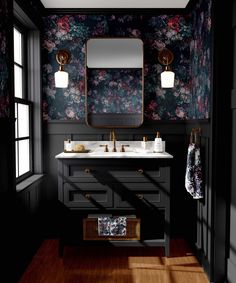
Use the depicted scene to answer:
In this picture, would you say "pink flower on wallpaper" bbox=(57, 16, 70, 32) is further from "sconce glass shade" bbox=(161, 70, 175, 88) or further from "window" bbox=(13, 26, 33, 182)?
"sconce glass shade" bbox=(161, 70, 175, 88)

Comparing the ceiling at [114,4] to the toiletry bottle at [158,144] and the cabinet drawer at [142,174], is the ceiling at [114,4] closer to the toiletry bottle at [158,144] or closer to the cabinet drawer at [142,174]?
the toiletry bottle at [158,144]

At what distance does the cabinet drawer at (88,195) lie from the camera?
→ 11.2 feet

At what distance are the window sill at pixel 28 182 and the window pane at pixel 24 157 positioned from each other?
10cm

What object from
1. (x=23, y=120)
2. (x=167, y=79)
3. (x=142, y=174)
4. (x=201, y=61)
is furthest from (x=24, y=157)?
(x=201, y=61)

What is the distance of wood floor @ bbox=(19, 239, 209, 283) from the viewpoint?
119 inches

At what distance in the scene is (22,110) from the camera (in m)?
3.70

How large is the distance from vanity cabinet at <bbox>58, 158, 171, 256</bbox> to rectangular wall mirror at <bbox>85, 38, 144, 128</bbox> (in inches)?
28.0

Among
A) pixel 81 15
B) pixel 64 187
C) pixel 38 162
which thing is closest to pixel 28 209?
pixel 64 187

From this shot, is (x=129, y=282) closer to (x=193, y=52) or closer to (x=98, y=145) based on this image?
(x=98, y=145)

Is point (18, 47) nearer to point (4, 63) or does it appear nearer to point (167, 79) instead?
point (4, 63)

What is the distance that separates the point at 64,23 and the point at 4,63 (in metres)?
1.57

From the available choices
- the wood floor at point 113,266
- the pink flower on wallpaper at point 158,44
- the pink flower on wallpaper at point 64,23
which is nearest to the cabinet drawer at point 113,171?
the wood floor at point 113,266

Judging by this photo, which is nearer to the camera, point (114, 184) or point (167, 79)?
point (114, 184)

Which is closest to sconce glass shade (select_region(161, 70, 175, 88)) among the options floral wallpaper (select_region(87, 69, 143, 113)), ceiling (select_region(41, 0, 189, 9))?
floral wallpaper (select_region(87, 69, 143, 113))
